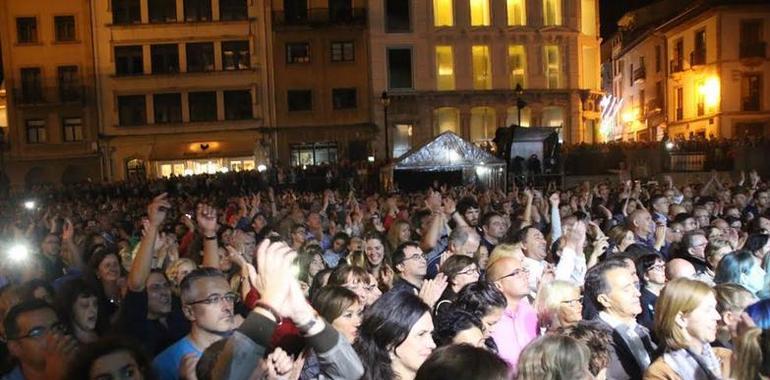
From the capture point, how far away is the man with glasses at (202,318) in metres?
3.96

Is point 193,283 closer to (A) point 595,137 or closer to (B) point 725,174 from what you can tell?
(B) point 725,174

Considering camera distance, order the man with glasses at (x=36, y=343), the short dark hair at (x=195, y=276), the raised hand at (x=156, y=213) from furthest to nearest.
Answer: the raised hand at (x=156, y=213), the short dark hair at (x=195, y=276), the man with glasses at (x=36, y=343)

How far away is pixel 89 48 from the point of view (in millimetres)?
40844

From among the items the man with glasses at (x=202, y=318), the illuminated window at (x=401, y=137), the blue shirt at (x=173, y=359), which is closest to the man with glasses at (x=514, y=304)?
the man with glasses at (x=202, y=318)

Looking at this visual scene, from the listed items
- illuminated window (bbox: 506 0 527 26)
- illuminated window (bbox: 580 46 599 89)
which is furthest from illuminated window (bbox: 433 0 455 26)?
illuminated window (bbox: 580 46 599 89)

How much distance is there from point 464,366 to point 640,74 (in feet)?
165

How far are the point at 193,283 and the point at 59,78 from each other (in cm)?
4098

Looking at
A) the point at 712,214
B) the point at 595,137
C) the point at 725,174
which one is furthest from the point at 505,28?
the point at 712,214

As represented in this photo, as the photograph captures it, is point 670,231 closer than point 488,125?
Yes

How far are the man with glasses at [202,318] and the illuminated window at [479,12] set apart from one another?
1487 inches

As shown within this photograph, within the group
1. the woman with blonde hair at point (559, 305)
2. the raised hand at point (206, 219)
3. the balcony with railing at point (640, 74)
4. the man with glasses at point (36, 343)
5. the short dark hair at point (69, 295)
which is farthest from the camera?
the balcony with railing at point (640, 74)

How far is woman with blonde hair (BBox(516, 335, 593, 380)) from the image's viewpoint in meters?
3.09

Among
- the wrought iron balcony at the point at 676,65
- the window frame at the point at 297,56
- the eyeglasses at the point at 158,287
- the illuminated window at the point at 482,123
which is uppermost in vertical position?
the window frame at the point at 297,56

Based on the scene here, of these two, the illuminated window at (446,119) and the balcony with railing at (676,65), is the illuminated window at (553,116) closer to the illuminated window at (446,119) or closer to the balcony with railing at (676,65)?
the illuminated window at (446,119)
